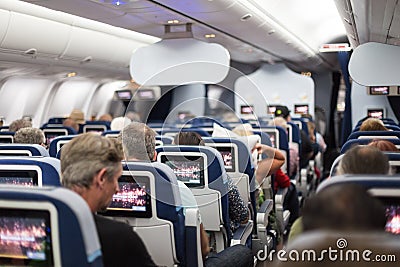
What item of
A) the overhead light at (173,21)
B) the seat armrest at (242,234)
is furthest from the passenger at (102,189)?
the overhead light at (173,21)

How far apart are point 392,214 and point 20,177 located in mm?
1923

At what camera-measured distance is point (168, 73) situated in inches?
240

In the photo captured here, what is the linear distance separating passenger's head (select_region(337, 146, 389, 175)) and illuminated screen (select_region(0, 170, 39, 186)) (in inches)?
61.7

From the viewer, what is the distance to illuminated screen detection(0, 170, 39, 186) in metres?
3.20

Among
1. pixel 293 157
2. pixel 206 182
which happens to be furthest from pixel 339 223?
pixel 293 157

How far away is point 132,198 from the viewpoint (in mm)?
3381

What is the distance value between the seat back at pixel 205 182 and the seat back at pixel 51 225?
2348mm

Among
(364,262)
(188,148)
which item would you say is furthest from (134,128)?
(364,262)

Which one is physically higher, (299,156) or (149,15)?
(149,15)

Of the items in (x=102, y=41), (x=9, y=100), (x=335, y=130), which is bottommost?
(x=335, y=130)

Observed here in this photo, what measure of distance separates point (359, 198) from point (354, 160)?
87 cm

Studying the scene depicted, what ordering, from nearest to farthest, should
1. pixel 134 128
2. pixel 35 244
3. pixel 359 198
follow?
1. pixel 359 198
2. pixel 35 244
3. pixel 134 128

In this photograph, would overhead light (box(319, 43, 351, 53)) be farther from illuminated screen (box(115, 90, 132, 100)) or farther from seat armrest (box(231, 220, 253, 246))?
illuminated screen (box(115, 90, 132, 100))

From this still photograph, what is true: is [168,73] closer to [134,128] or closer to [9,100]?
[134,128]
